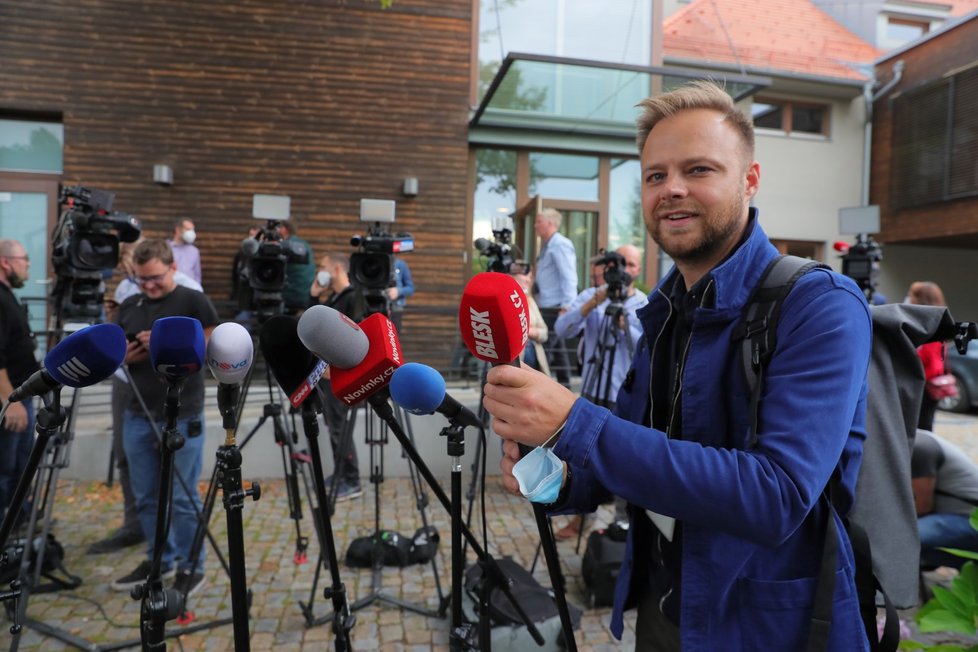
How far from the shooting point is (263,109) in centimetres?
928

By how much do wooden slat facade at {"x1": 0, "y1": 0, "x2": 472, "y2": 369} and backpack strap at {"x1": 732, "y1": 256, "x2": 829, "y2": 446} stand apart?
25.5 feet

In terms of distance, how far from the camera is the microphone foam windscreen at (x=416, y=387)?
4.71 feet

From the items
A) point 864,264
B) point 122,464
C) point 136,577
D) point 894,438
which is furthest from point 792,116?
point 136,577

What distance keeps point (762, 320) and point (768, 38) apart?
15.7m

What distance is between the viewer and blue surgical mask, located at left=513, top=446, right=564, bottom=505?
1.16 meters

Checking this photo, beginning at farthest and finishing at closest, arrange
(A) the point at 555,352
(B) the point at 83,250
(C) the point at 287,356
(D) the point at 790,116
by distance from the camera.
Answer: (D) the point at 790,116
(A) the point at 555,352
(B) the point at 83,250
(C) the point at 287,356

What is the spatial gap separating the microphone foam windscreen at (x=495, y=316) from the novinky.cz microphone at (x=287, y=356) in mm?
736

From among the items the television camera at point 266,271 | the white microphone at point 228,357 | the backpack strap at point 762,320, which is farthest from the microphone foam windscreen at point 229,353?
the television camera at point 266,271

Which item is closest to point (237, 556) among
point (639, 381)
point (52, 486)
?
point (639, 381)

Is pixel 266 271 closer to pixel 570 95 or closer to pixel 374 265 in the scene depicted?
Answer: pixel 374 265

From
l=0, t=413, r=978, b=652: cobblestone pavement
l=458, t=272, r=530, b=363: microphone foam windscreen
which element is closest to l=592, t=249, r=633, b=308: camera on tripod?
l=0, t=413, r=978, b=652: cobblestone pavement

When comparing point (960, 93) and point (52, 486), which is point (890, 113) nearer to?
point (960, 93)

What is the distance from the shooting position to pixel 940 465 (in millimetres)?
3545

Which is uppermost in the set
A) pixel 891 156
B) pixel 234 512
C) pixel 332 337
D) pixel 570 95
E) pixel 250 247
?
pixel 891 156
